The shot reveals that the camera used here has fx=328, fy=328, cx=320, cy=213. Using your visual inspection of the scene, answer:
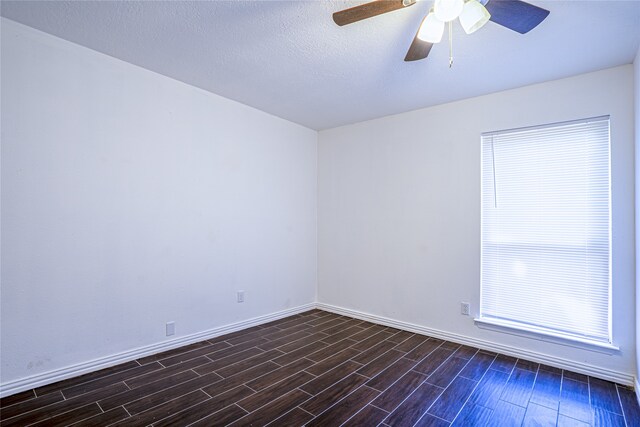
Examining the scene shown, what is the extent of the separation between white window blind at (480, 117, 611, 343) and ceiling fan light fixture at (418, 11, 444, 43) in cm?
178

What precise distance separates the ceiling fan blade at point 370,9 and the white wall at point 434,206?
1.56m

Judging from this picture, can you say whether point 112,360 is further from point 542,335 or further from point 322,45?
point 542,335

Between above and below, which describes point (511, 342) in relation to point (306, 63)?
below

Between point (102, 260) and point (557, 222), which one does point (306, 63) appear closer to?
point (102, 260)

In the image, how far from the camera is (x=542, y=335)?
112 inches

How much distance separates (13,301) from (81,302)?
15.2 inches

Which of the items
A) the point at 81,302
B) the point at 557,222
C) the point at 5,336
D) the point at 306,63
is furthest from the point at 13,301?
the point at 557,222

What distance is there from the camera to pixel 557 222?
2.85m

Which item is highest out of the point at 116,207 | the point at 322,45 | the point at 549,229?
the point at 322,45

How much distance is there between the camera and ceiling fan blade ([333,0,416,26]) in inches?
62.3

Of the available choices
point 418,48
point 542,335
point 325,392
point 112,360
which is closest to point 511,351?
point 542,335

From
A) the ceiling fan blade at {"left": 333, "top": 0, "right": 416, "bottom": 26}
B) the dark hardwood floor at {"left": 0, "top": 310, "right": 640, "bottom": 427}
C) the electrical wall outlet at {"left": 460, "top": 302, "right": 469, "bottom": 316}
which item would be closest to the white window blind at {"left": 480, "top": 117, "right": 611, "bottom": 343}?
the electrical wall outlet at {"left": 460, "top": 302, "right": 469, "bottom": 316}

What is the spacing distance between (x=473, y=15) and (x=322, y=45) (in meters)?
1.07

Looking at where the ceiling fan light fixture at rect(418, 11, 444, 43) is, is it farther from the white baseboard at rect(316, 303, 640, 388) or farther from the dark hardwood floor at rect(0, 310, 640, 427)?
the white baseboard at rect(316, 303, 640, 388)
